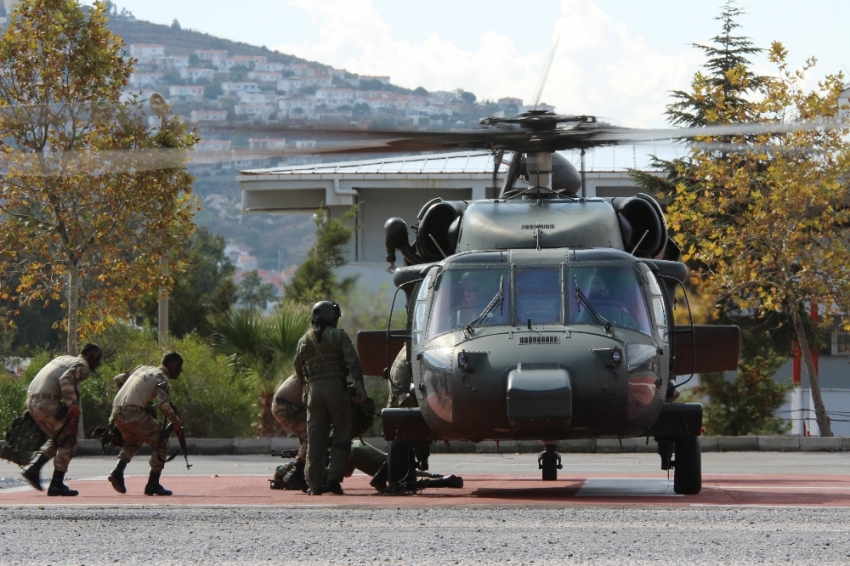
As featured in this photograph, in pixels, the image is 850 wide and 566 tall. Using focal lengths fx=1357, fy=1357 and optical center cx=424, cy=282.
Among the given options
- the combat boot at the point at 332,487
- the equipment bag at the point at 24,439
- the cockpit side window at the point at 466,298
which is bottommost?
the combat boot at the point at 332,487

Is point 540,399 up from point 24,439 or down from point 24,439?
up

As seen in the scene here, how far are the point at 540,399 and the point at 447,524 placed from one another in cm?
166

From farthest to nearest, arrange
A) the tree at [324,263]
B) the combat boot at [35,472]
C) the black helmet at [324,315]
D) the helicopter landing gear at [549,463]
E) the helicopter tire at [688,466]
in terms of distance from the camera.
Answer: the tree at [324,263] < the helicopter landing gear at [549,463] < the combat boot at [35,472] < the black helmet at [324,315] < the helicopter tire at [688,466]

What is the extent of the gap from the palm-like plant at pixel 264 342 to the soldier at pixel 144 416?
918 cm

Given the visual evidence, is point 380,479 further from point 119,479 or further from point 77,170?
point 77,170

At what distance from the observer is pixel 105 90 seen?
22406 millimetres

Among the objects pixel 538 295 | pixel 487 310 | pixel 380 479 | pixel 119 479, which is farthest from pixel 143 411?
pixel 538 295

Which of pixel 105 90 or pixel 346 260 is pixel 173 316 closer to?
pixel 346 260

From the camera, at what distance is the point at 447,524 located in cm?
889

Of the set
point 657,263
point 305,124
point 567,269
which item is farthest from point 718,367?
point 305,124

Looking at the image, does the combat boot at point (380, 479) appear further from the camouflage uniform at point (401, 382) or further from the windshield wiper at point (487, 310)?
the windshield wiper at point (487, 310)

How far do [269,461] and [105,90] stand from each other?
7.03m

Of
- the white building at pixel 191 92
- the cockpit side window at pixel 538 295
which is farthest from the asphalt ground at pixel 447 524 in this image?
the white building at pixel 191 92

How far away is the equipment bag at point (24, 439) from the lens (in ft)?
40.5
